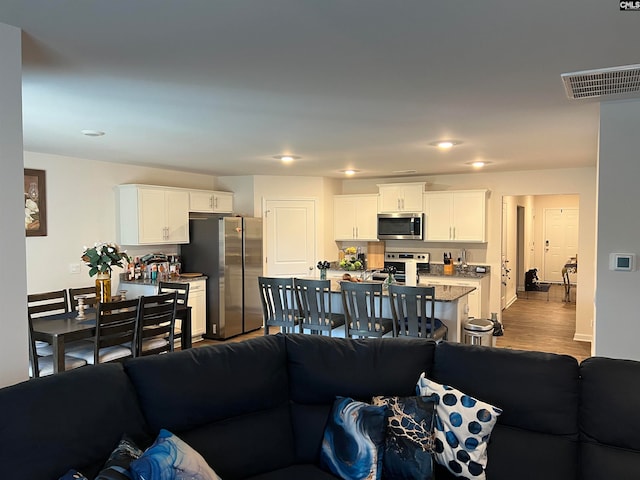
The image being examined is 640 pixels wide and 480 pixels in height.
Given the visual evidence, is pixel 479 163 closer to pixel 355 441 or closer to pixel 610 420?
pixel 610 420

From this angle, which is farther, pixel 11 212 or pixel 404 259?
pixel 404 259

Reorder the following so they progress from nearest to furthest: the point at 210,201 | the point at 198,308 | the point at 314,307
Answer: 1. the point at 314,307
2. the point at 198,308
3. the point at 210,201

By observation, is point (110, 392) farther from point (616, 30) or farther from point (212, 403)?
point (616, 30)

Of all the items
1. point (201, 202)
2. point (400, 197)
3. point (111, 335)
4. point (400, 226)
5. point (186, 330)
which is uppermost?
point (400, 197)

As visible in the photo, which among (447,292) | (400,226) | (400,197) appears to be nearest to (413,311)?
(447,292)

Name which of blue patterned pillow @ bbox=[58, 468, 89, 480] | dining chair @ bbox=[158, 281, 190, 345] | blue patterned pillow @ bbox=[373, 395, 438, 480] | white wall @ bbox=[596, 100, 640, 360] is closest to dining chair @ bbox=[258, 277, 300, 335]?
dining chair @ bbox=[158, 281, 190, 345]

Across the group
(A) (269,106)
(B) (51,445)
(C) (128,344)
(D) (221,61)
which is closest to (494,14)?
(D) (221,61)

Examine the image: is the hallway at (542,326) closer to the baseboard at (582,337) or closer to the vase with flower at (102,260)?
the baseboard at (582,337)

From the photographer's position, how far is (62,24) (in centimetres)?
184

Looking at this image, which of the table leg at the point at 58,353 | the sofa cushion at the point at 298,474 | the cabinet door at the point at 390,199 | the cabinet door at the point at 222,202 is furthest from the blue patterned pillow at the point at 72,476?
the cabinet door at the point at 390,199

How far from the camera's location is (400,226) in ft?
23.9

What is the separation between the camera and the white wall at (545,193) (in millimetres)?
6254

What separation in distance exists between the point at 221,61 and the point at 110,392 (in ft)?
5.15

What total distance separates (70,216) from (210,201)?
79.6 inches
